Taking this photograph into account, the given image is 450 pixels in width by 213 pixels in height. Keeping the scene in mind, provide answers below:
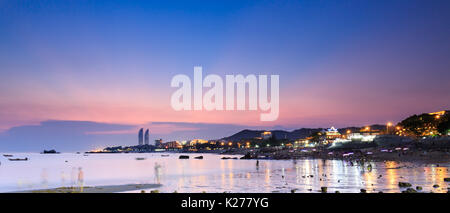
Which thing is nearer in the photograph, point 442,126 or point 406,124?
point 442,126
